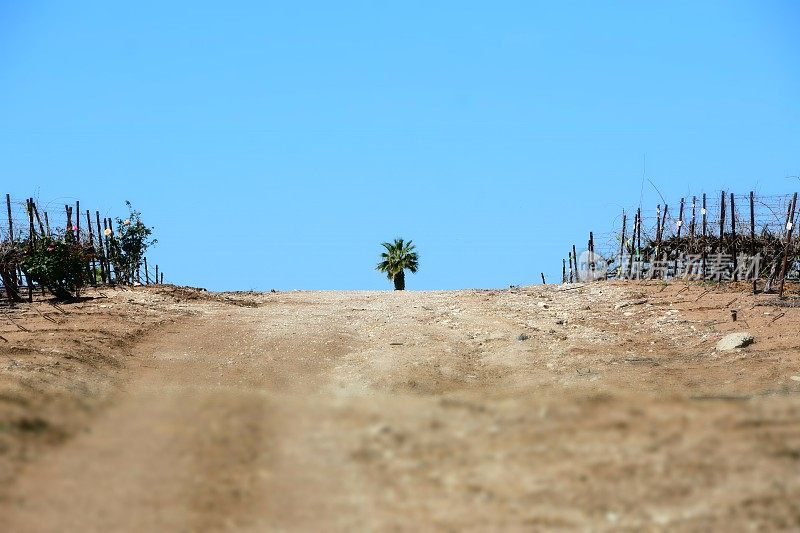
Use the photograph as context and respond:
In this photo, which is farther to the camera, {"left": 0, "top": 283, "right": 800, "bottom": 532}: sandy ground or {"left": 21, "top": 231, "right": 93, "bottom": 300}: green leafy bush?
{"left": 21, "top": 231, "right": 93, "bottom": 300}: green leafy bush

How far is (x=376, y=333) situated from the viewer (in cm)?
1741

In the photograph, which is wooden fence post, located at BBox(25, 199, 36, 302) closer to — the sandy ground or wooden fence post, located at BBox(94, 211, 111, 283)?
wooden fence post, located at BBox(94, 211, 111, 283)

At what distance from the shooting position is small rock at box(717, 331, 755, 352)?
15.4 meters

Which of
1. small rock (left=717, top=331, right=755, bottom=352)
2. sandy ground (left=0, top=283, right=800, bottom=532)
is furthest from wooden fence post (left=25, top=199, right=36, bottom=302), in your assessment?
sandy ground (left=0, top=283, right=800, bottom=532)

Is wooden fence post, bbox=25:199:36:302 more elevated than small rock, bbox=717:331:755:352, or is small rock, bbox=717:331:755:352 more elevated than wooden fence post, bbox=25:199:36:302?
wooden fence post, bbox=25:199:36:302

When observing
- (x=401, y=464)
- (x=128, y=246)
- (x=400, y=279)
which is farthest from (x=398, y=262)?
(x=401, y=464)

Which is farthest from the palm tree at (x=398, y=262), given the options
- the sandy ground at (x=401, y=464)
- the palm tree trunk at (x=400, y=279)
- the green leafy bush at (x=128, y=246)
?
the sandy ground at (x=401, y=464)

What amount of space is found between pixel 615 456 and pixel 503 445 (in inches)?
26.6

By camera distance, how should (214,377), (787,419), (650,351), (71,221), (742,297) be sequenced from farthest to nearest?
1. (71,221)
2. (742,297)
3. (650,351)
4. (214,377)
5. (787,419)

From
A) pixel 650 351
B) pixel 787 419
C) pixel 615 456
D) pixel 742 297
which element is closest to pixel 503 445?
pixel 615 456

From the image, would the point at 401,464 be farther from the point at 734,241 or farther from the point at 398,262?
the point at 398,262

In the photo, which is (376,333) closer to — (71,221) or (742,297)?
(742,297)

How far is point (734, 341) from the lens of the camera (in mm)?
15547

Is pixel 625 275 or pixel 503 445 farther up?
pixel 625 275
